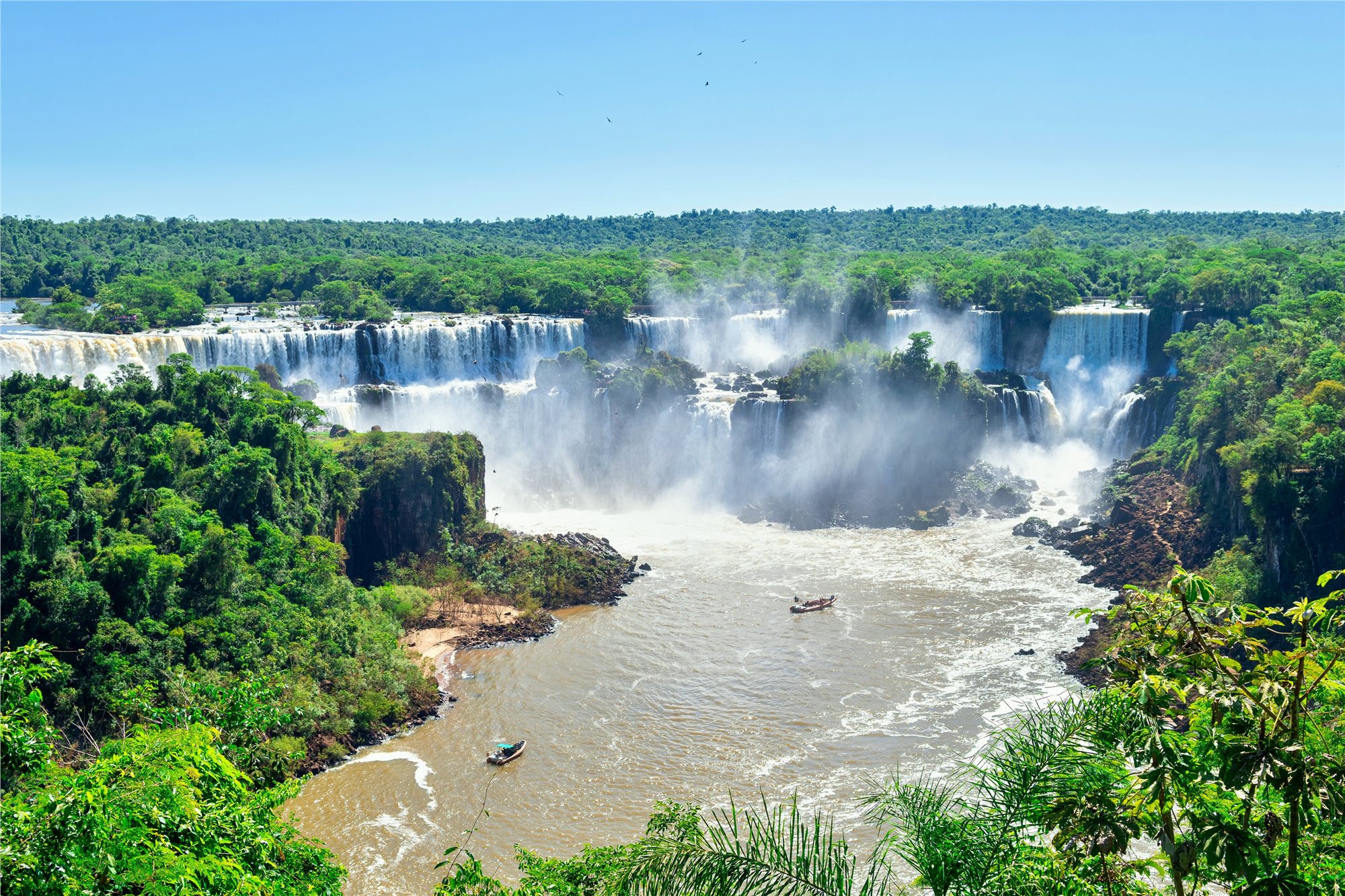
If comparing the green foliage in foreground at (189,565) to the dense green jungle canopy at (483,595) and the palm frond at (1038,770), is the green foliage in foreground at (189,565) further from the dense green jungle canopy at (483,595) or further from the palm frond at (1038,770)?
the palm frond at (1038,770)

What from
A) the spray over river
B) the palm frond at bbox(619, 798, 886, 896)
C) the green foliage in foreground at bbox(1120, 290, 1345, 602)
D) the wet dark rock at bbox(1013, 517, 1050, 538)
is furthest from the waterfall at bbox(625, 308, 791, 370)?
the palm frond at bbox(619, 798, 886, 896)

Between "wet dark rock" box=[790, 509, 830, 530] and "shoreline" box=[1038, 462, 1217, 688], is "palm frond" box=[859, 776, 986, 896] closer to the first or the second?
"shoreline" box=[1038, 462, 1217, 688]

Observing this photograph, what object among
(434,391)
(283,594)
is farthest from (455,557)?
(434,391)

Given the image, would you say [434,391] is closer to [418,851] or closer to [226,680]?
[226,680]

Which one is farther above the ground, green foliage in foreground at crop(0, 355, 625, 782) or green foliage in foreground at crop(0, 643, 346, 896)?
green foliage in foreground at crop(0, 643, 346, 896)

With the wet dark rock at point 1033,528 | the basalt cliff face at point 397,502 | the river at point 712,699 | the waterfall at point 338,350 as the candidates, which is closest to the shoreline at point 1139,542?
the wet dark rock at point 1033,528

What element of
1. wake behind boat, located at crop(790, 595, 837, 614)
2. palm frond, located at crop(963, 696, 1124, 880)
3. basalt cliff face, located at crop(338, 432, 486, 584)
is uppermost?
palm frond, located at crop(963, 696, 1124, 880)
